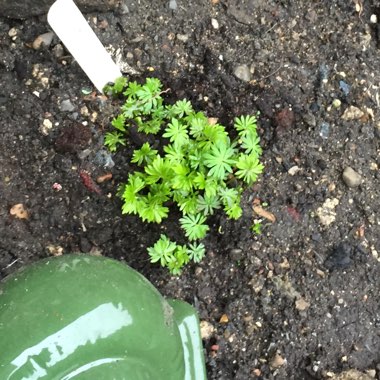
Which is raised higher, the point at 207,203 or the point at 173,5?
the point at 173,5

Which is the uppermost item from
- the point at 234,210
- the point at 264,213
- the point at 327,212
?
the point at 234,210

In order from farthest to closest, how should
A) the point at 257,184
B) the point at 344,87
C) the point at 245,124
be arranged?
1. the point at 344,87
2. the point at 257,184
3. the point at 245,124

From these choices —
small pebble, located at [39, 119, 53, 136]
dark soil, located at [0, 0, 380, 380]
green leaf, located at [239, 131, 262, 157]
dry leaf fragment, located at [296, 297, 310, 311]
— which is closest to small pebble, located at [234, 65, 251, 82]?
dark soil, located at [0, 0, 380, 380]

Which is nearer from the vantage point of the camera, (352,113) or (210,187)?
(210,187)

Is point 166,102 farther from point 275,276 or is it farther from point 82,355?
point 82,355

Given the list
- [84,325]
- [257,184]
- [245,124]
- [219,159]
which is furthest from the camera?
[257,184]

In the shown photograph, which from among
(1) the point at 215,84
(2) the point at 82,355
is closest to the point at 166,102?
(1) the point at 215,84

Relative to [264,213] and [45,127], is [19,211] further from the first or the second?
[264,213]

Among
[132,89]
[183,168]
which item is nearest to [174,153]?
[183,168]
